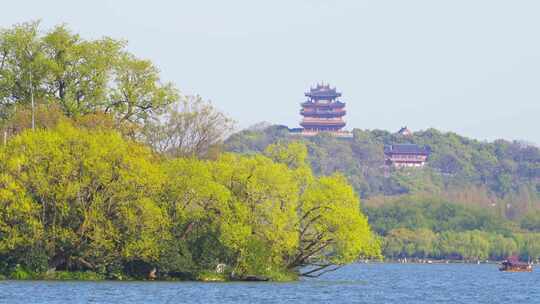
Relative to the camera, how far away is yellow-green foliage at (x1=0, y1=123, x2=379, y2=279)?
168ft

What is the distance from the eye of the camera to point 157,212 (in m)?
52.1

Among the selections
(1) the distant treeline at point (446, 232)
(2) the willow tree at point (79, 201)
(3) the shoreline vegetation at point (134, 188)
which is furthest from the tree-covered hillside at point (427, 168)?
(2) the willow tree at point (79, 201)

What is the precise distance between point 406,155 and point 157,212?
478ft

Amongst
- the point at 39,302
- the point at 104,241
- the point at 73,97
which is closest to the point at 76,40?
the point at 73,97

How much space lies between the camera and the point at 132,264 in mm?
53938

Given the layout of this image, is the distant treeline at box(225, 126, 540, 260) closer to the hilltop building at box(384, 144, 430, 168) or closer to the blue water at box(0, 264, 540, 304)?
the hilltop building at box(384, 144, 430, 168)

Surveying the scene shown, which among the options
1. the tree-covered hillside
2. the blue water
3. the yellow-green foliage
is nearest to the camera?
the blue water

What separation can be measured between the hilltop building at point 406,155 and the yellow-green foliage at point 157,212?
138 m

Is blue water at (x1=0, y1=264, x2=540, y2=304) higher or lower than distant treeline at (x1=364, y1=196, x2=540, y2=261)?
lower

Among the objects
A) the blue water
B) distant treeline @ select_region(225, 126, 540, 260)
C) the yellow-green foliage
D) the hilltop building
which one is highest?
the hilltop building

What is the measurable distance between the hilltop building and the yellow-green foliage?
138 meters

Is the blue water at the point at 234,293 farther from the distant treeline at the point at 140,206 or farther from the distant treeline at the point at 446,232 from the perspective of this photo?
the distant treeline at the point at 446,232

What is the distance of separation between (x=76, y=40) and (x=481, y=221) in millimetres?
74454

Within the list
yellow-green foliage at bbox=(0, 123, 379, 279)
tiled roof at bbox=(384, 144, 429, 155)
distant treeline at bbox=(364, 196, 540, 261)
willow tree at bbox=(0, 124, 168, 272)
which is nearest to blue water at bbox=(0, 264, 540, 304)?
yellow-green foliage at bbox=(0, 123, 379, 279)
